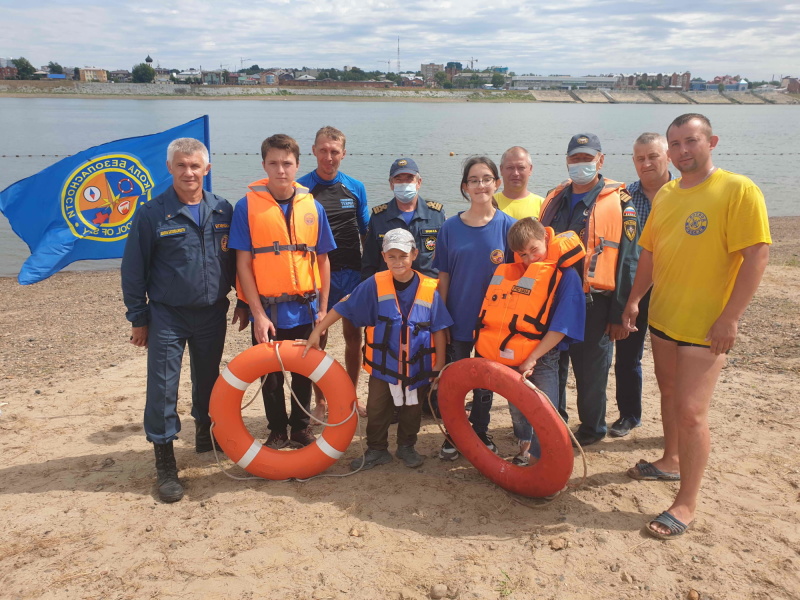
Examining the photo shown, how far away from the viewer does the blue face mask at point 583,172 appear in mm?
3537

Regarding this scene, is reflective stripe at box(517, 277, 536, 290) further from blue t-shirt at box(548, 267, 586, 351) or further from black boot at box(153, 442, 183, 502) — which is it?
black boot at box(153, 442, 183, 502)

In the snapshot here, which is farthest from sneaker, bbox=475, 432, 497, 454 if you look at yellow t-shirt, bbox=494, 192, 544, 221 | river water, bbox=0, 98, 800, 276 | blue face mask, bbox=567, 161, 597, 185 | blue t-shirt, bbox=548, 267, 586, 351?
river water, bbox=0, 98, 800, 276

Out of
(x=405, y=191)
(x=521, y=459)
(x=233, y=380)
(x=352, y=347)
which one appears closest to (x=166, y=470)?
(x=233, y=380)

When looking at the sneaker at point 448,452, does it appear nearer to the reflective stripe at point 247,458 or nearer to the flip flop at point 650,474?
the flip flop at point 650,474

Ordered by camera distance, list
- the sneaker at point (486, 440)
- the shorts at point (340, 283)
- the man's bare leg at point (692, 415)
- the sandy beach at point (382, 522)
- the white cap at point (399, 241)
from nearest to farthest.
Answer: the sandy beach at point (382, 522) < the man's bare leg at point (692, 415) < the white cap at point (399, 241) < the sneaker at point (486, 440) < the shorts at point (340, 283)

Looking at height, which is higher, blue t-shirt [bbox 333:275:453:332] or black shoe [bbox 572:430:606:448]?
blue t-shirt [bbox 333:275:453:332]

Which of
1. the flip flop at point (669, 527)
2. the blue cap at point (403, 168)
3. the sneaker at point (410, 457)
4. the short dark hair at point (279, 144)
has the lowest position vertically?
the sneaker at point (410, 457)

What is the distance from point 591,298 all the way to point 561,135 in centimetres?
3378

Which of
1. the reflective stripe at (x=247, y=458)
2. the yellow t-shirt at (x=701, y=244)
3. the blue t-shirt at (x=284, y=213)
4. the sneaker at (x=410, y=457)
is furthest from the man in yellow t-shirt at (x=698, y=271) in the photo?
the reflective stripe at (x=247, y=458)

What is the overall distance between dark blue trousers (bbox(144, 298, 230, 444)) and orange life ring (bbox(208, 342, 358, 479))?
0.74 feet

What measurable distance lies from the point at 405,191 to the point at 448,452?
1.71 metres

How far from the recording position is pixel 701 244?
286 cm

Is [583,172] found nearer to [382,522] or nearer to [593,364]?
[593,364]

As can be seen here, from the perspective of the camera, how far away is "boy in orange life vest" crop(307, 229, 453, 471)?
3.40 m
